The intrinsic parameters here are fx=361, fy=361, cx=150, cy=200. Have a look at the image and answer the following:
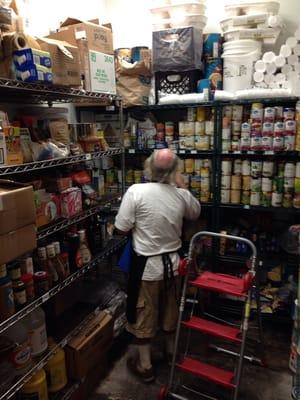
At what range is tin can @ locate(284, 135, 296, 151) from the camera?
2793mm

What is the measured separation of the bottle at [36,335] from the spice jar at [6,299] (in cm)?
36

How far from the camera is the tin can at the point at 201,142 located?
3.11 metres

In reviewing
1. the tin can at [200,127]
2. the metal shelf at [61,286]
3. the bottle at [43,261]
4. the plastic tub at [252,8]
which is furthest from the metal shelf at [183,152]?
the bottle at [43,261]

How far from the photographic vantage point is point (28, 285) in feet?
6.41

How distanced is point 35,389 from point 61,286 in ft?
1.90

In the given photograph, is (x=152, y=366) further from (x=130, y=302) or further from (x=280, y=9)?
(x=280, y=9)

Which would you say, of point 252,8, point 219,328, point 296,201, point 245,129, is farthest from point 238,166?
point 219,328

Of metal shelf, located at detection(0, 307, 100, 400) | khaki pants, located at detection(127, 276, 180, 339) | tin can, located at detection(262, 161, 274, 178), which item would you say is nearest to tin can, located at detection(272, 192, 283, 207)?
tin can, located at detection(262, 161, 274, 178)

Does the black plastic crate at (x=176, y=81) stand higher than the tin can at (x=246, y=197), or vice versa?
the black plastic crate at (x=176, y=81)

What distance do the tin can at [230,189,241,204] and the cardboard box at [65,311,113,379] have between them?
1.41m

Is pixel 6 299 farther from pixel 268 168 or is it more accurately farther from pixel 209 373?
pixel 268 168

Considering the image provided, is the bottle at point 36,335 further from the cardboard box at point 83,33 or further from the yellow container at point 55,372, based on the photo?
the cardboard box at point 83,33

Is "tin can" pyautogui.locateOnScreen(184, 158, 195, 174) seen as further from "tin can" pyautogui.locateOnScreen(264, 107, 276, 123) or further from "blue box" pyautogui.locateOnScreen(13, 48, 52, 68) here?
"blue box" pyautogui.locateOnScreen(13, 48, 52, 68)

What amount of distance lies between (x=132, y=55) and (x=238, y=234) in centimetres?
186
